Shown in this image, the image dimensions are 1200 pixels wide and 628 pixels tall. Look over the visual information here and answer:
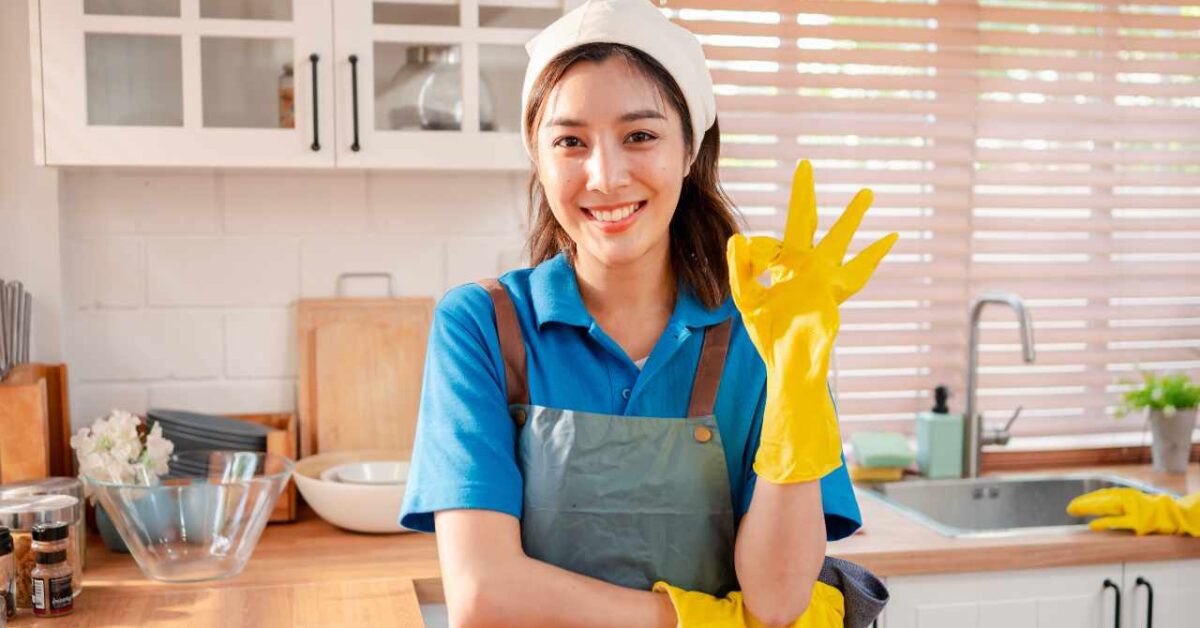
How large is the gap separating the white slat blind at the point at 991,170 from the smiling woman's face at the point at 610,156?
1279 mm

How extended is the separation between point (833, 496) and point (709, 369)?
8.5 inches

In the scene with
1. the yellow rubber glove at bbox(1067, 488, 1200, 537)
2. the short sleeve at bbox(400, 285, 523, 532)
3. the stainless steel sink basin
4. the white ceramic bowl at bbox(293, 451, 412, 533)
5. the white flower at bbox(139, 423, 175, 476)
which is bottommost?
the stainless steel sink basin

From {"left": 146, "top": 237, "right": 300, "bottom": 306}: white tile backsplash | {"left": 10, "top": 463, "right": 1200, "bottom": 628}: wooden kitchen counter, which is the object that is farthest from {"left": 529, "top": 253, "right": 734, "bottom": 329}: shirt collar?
{"left": 146, "top": 237, "right": 300, "bottom": 306}: white tile backsplash

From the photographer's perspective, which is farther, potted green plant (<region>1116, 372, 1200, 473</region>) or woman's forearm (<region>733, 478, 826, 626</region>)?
potted green plant (<region>1116, 372, 1200, 473</region>)

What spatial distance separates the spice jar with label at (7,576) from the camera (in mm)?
1563

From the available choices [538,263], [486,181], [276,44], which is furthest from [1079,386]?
[276,44]

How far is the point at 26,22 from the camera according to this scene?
216cm

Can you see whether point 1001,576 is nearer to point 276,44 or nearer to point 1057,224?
point 1057,224

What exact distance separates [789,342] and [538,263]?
18.5 inches

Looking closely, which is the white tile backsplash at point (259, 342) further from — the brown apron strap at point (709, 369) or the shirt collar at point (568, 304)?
the brown apron strap at point (709, 369)

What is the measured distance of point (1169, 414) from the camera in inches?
104

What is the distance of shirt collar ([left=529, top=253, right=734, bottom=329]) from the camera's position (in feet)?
4.66

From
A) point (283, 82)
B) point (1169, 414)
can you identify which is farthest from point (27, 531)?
point (1169, 414)

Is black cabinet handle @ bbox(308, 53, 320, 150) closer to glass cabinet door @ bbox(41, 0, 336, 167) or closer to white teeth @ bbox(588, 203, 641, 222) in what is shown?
glass cabinet door @ bbox(41, 0, 336, 167)
